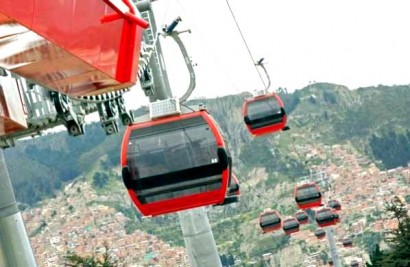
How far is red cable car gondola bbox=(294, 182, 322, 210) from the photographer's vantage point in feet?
124

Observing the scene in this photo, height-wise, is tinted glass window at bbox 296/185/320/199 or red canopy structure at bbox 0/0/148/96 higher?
red canopy structure at bbox 0/0/148/96

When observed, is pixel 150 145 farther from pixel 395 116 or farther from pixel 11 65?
pixel 395 116

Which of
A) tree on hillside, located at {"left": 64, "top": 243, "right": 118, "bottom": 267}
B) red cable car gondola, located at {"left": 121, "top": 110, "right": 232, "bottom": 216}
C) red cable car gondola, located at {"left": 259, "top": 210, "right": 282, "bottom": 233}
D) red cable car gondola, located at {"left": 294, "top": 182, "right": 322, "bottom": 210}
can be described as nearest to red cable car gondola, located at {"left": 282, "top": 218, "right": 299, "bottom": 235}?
red cable car gondola, located at {"left": 259, "top": 210, "right": 282, "bottom": 233}

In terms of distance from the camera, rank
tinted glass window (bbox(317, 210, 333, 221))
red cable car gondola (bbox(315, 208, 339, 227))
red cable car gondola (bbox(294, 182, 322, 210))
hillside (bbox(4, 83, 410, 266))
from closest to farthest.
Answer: red cable car gondola (bbox(294, 182, 322, 210)), red cable car gondola (bbox(315, 208, 339, 227)), tinted glass window (bbox(317, 210, 333, 221)), hillside (bbox(4, 83, 410, 266))

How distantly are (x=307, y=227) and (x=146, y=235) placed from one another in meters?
21.5

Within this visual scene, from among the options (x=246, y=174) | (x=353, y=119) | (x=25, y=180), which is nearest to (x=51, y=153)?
(x=25, y=180)

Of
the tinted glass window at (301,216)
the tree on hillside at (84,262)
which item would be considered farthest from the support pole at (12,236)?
the tinted glass window at (301,216)

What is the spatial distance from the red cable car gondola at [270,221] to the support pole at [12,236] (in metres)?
25.0

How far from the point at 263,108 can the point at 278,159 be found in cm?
14429

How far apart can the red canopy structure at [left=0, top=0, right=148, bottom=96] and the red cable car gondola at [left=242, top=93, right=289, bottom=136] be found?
725 inches

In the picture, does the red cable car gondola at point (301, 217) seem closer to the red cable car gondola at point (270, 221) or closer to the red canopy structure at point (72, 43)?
the red cable car gondola at point (270, 221)

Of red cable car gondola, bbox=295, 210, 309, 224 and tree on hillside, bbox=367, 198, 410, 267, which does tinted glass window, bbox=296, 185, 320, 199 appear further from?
red cable car gondola, bbox=295, 210, 309, 224

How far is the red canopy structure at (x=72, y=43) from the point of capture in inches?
145

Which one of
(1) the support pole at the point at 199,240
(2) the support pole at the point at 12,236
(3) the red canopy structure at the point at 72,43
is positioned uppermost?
(3) the red canopy structure at the point at 72,43
